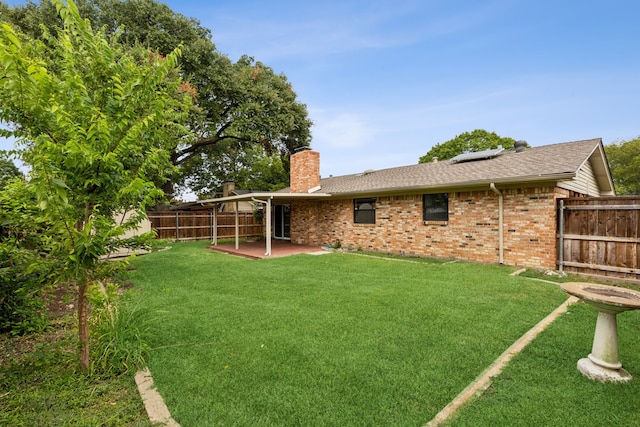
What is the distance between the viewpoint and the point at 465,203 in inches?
356

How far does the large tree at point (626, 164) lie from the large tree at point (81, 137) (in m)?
38.6

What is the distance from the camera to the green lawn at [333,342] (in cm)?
242

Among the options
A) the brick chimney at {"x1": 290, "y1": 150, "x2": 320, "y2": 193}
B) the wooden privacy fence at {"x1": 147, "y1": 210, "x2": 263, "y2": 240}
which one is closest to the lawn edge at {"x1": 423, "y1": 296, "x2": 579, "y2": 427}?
the brick chimney at {"x1": 290, "y1": 150, "x2": 320, "y2": 193}

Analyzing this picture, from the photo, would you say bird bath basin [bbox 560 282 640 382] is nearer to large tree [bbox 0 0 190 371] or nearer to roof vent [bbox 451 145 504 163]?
large tree [bbox 0 0 190 371]

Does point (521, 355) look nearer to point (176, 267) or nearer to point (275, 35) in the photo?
point (176, 267)

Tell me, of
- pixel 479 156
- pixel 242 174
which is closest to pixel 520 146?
pixel 479 156

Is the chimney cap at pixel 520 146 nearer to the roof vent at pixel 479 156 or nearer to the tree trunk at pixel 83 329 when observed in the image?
the roof vent at pixel 479 156

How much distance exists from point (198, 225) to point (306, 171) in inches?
336

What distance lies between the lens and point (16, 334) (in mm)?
3783

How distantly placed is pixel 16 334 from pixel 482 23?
44.8ft

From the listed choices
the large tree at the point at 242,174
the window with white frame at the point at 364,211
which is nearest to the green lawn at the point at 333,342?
the window with white frame at the point at 364,211

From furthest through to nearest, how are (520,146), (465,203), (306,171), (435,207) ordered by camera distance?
(306,171), (520,146), (435,207), (465,203)

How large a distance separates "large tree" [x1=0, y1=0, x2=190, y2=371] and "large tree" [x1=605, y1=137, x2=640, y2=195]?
38605 millimetres

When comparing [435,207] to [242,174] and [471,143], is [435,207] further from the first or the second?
[471,143]
